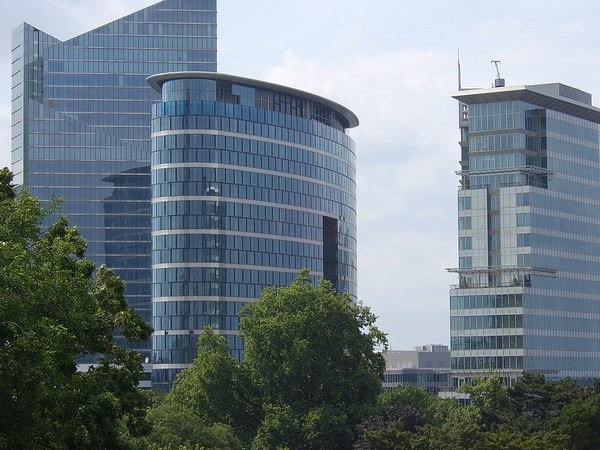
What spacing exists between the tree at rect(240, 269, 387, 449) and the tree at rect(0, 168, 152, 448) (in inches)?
2525

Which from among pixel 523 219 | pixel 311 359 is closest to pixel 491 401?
pixel 311 359

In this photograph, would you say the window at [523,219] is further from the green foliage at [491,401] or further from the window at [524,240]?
the green foliage at [491,401]

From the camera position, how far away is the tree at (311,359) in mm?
128375

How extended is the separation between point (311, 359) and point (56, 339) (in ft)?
258

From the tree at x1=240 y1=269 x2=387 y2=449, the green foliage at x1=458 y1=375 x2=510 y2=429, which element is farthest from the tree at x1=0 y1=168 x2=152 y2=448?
the tree at x1=240 y1=269 x2=387 y2=449

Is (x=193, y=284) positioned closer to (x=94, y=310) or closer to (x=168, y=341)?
(x=168, y=341)

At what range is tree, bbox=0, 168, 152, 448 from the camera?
2024 inches

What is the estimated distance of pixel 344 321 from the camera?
437 feet

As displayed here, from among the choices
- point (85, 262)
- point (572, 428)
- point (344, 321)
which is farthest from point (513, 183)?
point (85, 262)

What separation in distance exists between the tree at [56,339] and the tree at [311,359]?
6414cm

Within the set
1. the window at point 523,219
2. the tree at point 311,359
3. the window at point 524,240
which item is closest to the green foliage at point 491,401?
the tree at point 311,359

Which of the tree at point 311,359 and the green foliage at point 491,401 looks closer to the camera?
the green foliage at point 491,401

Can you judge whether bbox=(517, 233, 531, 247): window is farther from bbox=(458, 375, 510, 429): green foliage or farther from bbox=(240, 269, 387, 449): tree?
A: bbox=(240, 269, 387, 449): tree

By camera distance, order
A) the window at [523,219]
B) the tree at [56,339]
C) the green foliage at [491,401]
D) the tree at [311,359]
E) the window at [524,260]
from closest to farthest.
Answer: the tree at [56,339]
the green foliage at [491,401]
the tree at [311,359]
the window at [524,260]
the window at [523,219]
